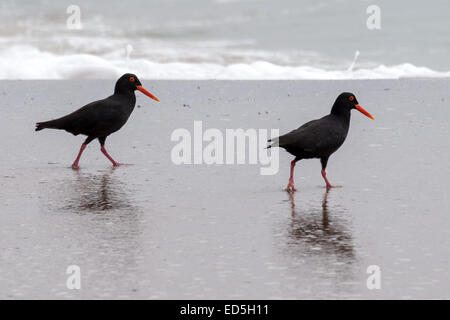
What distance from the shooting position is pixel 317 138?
472 inches

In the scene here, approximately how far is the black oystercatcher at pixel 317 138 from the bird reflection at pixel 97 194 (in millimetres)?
2239

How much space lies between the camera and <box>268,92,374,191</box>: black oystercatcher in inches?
Result: 467

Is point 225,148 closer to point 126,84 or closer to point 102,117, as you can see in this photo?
point 126,84

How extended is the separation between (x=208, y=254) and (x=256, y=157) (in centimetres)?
707

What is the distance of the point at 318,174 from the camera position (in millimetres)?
13672

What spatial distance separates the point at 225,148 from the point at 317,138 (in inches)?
190

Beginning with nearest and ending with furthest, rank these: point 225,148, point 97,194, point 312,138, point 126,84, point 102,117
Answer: point 97,194 < point 312,138 < point 102,117 < point 126,84 < point 225,148

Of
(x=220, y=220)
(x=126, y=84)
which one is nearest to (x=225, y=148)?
(x=126, y=84)

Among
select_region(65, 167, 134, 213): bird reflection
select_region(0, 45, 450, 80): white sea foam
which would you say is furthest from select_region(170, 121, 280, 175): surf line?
select_region(0, 45, 450, 80): white sea foam

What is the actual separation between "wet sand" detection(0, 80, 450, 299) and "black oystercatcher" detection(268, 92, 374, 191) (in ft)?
1.71
